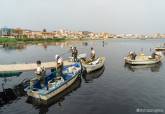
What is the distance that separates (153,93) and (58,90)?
33.1 feet

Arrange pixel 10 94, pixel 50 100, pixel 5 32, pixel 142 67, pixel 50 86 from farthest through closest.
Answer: pixel 5 32, pixel 142 67, pixel 10 94, pixel 50 86, pixel 50 100

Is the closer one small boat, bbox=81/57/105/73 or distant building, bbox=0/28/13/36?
small boat, bbox=81/57/105/73

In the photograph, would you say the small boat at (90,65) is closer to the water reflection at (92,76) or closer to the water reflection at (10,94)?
the water reflection at (92,76)

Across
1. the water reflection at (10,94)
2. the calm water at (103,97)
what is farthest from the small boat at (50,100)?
the water reflection at (10,94)

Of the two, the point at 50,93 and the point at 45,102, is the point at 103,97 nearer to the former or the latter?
the point at 50,93

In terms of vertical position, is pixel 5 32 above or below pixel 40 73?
above

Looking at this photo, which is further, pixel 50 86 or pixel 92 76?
pixel 92 76

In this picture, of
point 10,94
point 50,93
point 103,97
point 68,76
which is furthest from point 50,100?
point 68,76

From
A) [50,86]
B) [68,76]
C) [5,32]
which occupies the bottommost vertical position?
[50,86]

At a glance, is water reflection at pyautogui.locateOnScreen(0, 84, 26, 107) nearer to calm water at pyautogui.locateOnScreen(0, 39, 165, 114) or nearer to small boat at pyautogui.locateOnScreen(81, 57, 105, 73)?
calm water at pyautogui.locateOnScreen(0, 39, 165, 114)

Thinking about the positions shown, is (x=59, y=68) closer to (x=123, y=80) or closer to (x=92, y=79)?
(x=92, y=79)

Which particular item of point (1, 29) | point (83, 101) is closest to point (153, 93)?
point (83, 101)

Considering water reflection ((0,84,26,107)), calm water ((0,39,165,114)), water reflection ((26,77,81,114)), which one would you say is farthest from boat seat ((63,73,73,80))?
water reflection ((0,84,26,107))

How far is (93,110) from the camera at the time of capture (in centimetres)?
1839
